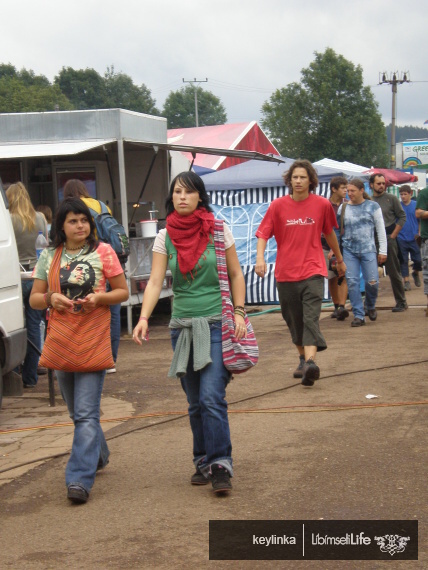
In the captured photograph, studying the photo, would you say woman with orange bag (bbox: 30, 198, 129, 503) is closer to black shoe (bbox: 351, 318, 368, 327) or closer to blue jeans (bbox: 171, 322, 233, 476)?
blue jeans (bbox: 171, 322, 233, 476)

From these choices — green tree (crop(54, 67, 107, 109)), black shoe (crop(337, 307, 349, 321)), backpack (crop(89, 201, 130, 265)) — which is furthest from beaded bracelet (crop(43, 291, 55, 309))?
green tree (crop(54, 67, 107, 109))

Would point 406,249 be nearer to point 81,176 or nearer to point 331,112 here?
point 81,176

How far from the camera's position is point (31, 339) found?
9016mm

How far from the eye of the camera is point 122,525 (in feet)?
15.4

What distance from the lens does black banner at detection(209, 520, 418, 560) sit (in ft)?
13.6

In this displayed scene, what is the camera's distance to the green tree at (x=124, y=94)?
117m

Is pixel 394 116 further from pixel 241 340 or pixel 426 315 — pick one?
pixel 241 340

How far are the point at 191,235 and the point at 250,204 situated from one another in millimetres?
10933

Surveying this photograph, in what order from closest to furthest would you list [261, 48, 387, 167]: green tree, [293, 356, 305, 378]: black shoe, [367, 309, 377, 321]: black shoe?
[293, 356, 305, 378]: black shoe → [367, 309, 377, 321]: black shoe → [261, 48, 387, 167]: green tree

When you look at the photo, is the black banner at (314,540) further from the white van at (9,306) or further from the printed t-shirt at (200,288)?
the white van at (9,306)

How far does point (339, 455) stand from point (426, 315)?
744 cm

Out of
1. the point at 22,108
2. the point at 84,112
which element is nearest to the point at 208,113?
the point at 22,108

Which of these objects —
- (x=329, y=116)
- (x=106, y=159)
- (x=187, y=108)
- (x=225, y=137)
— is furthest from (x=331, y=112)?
(x=187, y=108)

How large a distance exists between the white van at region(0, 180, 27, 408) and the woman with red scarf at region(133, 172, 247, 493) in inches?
90.7
